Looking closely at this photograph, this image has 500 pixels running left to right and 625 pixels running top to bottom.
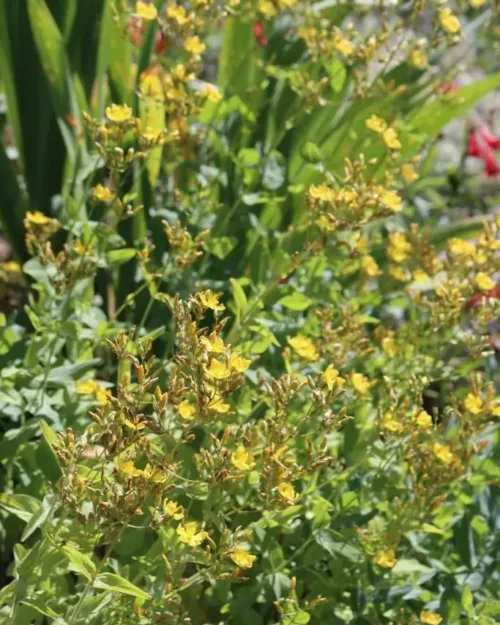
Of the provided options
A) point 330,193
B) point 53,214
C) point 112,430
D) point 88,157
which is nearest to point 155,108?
point 88,157

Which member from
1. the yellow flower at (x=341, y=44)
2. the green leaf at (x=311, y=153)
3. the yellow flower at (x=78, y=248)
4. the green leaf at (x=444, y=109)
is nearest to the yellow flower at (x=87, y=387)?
the yellow flower at (x=78, y=248)

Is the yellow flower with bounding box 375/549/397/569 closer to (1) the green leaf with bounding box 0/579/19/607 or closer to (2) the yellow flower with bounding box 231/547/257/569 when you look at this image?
(2) the yellow flower with bounding box 231/547/257/569

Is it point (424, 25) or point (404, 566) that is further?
point (424, 25)

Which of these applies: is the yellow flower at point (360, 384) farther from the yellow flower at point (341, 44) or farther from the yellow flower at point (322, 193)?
the yellow flower at point (341, 44)

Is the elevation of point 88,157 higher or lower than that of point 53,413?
higher

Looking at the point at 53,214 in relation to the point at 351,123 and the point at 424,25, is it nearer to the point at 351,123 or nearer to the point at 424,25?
the point at 351,123

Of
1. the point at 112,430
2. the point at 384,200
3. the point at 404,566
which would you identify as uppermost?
the point at 384,200
